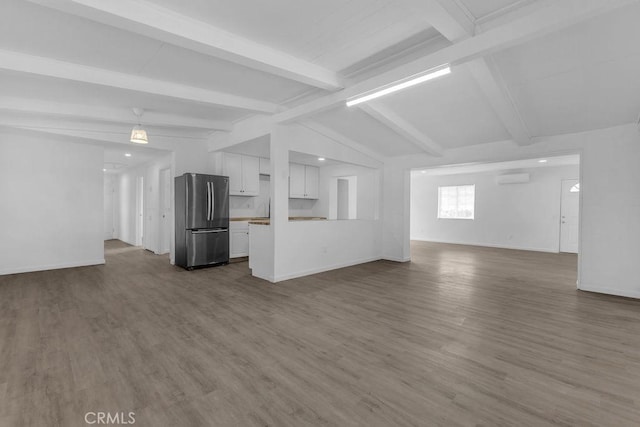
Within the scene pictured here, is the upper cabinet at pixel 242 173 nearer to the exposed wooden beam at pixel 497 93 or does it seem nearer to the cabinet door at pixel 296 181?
the cabinet door at pixel 296 181

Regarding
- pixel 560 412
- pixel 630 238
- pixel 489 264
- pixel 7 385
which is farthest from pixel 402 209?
pixel 7 385

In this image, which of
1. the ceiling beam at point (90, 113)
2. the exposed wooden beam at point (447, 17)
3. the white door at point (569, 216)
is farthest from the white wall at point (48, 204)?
the white door at point (569, 216)

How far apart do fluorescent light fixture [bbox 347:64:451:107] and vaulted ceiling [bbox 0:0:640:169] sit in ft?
0.25

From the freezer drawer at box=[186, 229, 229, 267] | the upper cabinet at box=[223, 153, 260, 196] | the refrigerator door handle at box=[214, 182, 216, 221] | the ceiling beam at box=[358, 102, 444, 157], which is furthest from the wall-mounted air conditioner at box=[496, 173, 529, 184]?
the refrigerator door handle at box=[214, 182, 216, 221]

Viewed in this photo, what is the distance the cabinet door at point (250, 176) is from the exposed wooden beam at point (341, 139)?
2.23m

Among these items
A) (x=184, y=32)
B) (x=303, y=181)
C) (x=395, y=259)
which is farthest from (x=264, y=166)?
(x=184, y=32)

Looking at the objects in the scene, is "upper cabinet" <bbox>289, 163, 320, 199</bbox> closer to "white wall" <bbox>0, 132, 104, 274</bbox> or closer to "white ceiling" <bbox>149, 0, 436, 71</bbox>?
"white wall" <bbox>0, 132, 104, 274</bbox>

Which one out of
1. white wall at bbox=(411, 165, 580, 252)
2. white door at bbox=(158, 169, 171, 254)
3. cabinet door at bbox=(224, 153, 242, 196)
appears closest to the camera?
cabinet door at bbox=(224, 153, 242, 196)

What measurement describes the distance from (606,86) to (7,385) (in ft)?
20.3

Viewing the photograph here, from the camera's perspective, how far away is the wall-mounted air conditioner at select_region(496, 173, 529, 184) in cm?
843

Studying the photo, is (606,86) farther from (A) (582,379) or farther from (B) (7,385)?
(B) (7,385)

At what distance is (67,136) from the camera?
16.9ft

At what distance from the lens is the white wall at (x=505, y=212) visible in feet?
26.9

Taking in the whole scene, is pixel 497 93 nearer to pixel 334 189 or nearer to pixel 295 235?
pixel 295 235
